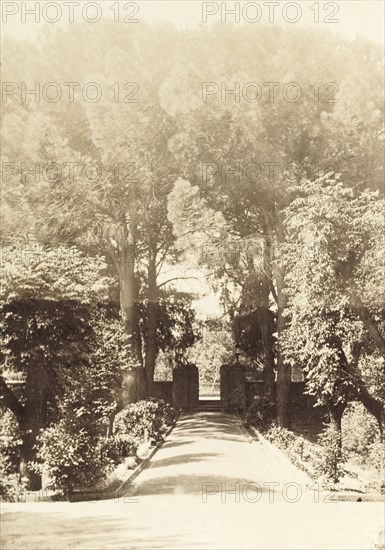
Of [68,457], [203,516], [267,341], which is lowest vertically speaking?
[203,516]

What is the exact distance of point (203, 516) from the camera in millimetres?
8781

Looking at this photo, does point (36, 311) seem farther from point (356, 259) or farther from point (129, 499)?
point (356, 259)

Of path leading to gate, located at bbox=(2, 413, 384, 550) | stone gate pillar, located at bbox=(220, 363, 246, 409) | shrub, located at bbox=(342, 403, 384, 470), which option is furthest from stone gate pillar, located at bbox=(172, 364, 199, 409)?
path leading to gate, located at bbox=(2, 413, 384, 550)

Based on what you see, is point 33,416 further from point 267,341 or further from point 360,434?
point 267,341

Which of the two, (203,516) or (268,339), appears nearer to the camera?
(203,516)

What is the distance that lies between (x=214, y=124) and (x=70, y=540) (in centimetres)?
1177

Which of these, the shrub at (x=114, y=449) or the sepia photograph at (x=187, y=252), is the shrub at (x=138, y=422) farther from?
the shrub at (x=114, y=449)

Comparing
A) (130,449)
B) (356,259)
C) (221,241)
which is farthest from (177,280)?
(356,259)

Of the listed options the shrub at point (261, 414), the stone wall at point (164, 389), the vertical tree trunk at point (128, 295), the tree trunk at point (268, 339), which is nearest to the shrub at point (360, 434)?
the shrub at point (261, 414)

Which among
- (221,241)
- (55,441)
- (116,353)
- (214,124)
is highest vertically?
(214,124)

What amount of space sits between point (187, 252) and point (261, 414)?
8017 millimetres

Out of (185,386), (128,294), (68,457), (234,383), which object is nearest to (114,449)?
(68,457)

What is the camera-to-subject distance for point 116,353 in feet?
49.6

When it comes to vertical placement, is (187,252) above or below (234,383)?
above
